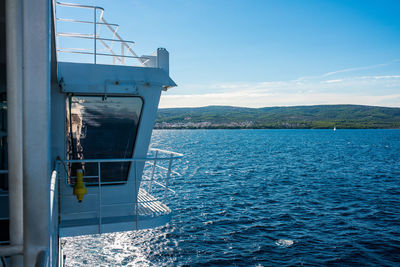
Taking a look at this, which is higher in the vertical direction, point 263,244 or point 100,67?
point 100,67

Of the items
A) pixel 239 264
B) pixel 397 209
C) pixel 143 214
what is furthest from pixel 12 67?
pixel 397 209

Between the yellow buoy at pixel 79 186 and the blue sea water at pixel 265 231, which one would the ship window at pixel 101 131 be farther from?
the blue sea water at pixel 265 231

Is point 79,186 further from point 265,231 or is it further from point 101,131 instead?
point 265,231

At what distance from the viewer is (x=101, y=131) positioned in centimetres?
696

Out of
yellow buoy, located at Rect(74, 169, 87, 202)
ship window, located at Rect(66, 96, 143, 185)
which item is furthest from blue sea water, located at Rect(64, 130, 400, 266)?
yellow buoy, located at Rect(74, 169, 87, 202)

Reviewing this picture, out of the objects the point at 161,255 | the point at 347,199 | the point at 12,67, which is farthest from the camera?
the point at 347,199

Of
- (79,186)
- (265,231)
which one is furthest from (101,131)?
(265,231)

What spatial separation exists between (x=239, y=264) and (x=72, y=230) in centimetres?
839

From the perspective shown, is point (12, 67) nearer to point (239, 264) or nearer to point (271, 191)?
point (239, 264)

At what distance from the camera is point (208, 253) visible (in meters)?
13.7

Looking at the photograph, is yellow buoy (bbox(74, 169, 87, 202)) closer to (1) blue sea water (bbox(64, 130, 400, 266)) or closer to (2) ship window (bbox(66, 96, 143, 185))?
(2) ship window (bbox(66, 96, 143, 185))

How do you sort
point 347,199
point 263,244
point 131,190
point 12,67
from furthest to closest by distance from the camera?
1. point 347,199
2. point 263,244
3. point 131,190
4. point 12,67

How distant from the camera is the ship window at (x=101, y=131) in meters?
6.71

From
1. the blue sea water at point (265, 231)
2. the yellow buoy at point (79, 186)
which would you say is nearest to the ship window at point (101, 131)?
the yellow buoy at point (79, 186)
